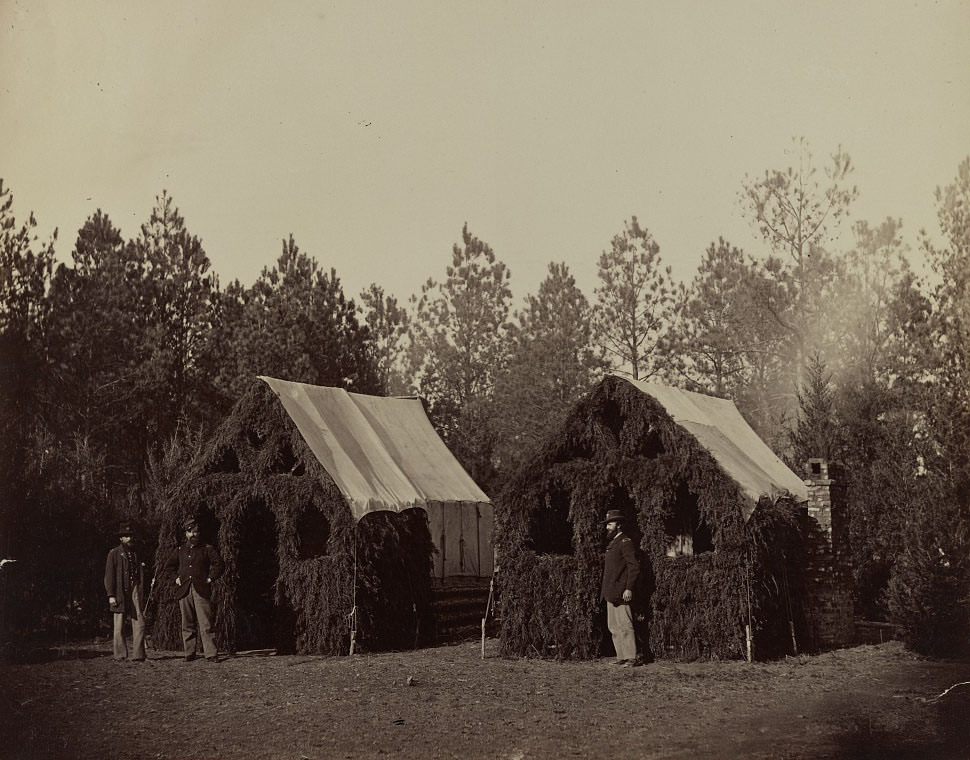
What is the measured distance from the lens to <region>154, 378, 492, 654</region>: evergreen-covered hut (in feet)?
60.0

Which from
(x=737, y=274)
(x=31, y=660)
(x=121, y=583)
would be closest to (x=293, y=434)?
(x=121, y=583)

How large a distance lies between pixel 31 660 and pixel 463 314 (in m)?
30.8

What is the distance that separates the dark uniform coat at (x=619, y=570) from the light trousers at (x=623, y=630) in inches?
5.0

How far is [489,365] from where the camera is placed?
47.1 m

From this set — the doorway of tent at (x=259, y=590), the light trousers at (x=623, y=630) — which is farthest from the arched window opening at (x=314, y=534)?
the light trousers at (x=623, y=630)

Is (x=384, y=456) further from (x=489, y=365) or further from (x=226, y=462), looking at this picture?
(x=489, y=365)

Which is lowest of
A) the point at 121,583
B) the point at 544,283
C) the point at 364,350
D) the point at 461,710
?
the point at 461,710

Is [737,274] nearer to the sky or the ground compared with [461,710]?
nearer to the sky

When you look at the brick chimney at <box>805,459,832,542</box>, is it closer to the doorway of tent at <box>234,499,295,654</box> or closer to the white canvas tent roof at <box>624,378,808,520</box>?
the white canvas tent roof at <box>624,378,808,520</box>

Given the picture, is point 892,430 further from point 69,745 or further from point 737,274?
point 69,745

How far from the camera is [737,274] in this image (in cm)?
3809

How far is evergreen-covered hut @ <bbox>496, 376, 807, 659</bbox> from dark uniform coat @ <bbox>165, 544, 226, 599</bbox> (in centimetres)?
459

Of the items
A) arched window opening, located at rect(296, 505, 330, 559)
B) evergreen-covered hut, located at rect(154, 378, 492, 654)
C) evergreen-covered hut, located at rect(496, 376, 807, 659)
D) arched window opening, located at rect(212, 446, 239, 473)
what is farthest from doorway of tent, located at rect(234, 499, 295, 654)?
evergreen-covered hut, located at rect(496, 376, 807, 659)

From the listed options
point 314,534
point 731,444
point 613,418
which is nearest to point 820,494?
point 731,444
